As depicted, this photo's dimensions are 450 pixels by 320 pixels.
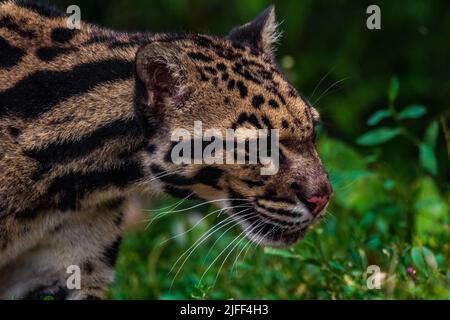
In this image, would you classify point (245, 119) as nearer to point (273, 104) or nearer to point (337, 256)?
point (273, 104)

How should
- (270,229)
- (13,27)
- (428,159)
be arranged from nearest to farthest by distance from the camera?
(270,229)
(13,27)
(428,159)

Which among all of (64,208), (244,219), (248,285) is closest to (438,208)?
(248,285)

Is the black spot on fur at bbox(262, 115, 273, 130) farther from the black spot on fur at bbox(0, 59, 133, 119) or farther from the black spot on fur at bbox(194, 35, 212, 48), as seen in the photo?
the black spot on fur at bbox(0, 59, 133, 119)

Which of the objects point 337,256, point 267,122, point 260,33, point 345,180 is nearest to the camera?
point 267,122

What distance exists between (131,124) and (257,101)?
0.62 m

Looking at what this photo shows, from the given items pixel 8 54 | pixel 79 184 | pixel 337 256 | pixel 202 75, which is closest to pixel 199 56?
pixel 202 75

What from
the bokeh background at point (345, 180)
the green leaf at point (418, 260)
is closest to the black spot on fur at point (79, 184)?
the bokeh background at point (345, 180)

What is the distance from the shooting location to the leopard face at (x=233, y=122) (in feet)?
15.0

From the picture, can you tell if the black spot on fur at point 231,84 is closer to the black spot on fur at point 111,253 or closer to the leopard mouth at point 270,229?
the leopard mouth at point 270,229

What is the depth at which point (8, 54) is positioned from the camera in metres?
4.83

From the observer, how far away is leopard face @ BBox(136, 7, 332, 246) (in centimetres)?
458

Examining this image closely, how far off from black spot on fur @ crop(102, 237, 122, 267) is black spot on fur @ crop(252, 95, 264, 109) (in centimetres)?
121

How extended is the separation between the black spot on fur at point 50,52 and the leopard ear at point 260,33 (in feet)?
2.89

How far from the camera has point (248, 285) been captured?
615 centimetres
